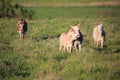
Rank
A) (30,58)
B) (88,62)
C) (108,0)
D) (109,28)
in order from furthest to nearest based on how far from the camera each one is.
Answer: (108,0), (109,28), (30,58), (88,62)

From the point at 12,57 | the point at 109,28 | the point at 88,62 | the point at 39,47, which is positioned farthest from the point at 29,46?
the point at 109,28

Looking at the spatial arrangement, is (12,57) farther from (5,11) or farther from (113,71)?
(5,11)

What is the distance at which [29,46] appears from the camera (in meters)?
17.4

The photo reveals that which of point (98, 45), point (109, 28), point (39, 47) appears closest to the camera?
point (39, 47)

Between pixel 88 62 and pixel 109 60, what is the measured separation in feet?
3.66

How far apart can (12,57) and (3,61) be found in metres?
0.87

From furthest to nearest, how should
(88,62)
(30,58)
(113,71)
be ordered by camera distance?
(30,58)
(88,62)
(113,71)

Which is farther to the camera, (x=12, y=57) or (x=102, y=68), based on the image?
(x=12, y=57)

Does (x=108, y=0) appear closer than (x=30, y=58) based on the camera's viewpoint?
No

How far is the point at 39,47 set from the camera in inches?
674

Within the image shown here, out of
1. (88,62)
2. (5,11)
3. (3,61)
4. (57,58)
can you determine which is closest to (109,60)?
(88,62)

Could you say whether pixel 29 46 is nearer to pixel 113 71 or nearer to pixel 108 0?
pixel 113 71

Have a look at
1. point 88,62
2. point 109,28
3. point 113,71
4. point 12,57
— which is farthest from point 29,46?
point 109,28

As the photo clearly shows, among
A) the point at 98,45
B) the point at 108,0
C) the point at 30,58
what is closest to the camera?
the point at 30,58
